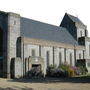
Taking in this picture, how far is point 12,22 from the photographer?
41.9m

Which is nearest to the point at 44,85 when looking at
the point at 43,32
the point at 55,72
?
the point at 55,72

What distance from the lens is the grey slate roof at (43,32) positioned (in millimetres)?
47722

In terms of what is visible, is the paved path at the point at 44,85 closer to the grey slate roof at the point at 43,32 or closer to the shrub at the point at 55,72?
the shrub at the point at 55,72

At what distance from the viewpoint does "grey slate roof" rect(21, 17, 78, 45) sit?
47.7 metres

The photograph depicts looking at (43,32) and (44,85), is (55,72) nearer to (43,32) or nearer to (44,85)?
(43,32)

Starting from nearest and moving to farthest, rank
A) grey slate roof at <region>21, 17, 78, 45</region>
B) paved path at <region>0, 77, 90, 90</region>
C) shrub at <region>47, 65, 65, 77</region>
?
paved path at <region>0, 77, 90, 90</region>, shrub at <region>47, 65, 65, 77</region>, grey slate roof at <region>21, 17, 78, 45</region>

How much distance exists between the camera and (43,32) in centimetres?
5188

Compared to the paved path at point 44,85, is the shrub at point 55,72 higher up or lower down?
higher up

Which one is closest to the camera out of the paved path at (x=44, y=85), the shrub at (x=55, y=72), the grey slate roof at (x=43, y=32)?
the paved path at (x=44, y=85)

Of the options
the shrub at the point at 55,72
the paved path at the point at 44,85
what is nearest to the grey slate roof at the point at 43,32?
the shrub at the point at 55,72

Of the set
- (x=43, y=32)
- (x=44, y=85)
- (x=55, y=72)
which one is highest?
(x=43, y=32)

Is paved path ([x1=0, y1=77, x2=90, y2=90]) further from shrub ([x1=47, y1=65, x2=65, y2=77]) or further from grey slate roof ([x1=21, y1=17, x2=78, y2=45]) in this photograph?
grey slate roof ([x1=21, y1=17, x2=78, y2=45])

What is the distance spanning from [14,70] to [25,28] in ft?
35.4

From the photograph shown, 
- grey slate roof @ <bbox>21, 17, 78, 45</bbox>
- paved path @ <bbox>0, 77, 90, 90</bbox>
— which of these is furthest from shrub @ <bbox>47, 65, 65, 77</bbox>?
paved path @ <bbox>0, 77, 90, 90</bbox>
